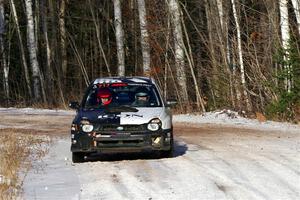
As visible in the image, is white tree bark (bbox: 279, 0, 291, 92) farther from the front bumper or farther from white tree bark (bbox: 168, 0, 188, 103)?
the front bumper

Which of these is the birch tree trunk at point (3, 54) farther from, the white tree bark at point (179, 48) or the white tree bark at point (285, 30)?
the white tree bark at point (285, 30)

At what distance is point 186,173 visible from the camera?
37.6ft

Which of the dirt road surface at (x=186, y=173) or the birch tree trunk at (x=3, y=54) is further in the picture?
the birch tree trunk at (x=3, y=54)

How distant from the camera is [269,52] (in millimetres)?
24641

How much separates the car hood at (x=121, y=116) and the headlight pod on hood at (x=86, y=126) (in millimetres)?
76

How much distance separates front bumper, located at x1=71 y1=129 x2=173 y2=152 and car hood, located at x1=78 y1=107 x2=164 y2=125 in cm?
22

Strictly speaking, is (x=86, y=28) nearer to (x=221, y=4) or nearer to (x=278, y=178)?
(x=221, y=4)

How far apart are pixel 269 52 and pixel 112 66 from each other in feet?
63.4

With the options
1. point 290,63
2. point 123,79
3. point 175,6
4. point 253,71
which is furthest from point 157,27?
point 123,79

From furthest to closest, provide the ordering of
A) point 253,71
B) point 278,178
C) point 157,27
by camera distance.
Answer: point 157,27, point 253,71, point 278,178

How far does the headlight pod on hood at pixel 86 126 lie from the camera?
12.9 metres

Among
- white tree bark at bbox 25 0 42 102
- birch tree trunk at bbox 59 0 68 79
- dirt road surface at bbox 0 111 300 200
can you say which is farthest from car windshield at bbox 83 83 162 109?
birch tree trunk at bbox 59 0 68 79

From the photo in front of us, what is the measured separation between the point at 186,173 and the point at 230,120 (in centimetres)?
1120

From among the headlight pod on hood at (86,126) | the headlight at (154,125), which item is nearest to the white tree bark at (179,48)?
the headlight at (154,125)
